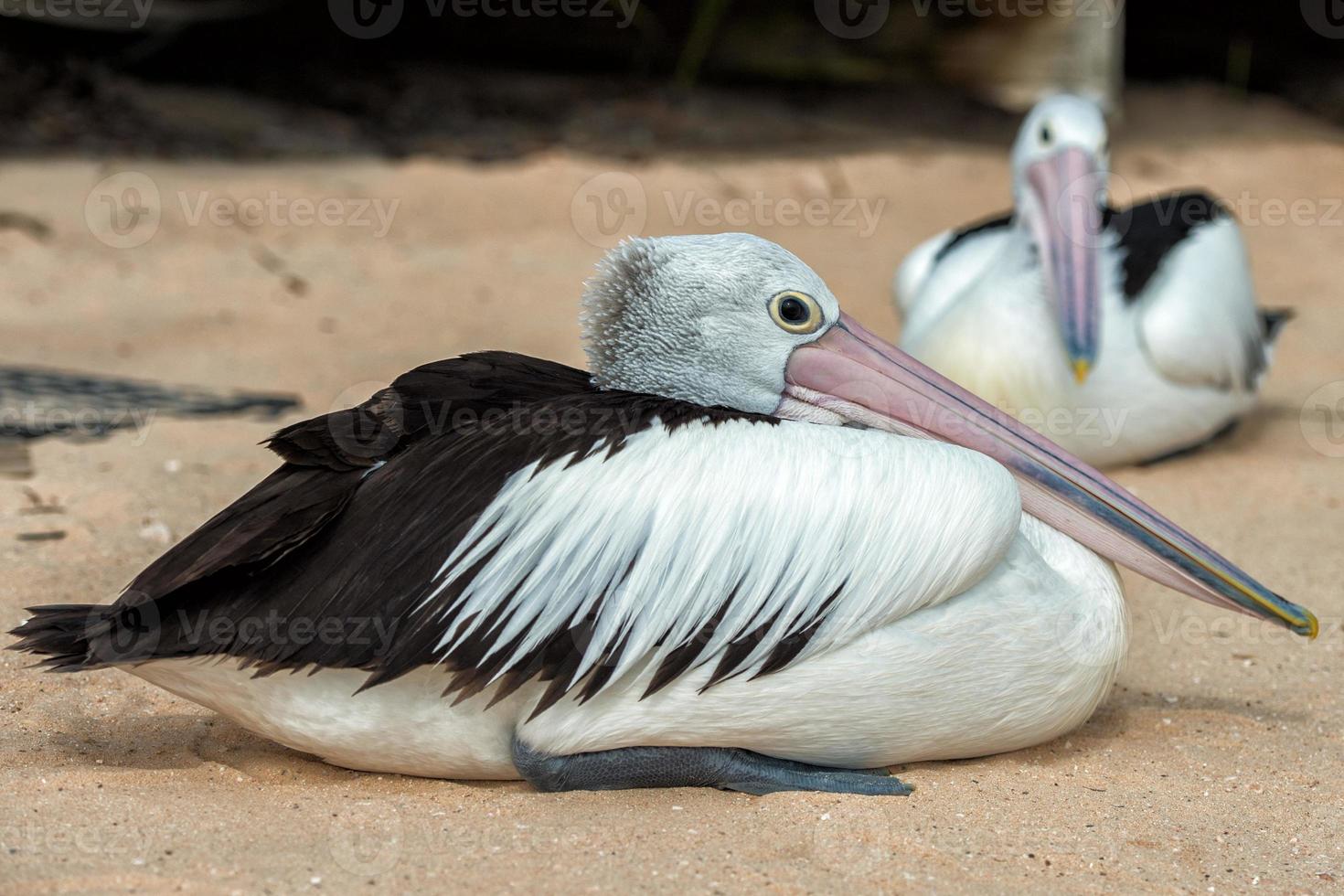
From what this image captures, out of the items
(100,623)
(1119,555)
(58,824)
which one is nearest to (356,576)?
(100,623)

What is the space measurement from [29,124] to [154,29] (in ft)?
2.89

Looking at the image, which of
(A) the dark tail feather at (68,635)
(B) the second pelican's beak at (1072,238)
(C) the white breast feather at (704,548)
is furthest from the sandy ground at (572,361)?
(B) the second pelican's beak at (1072,238)

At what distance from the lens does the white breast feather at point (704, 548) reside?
8.86ft

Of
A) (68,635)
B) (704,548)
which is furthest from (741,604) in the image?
(68,635)

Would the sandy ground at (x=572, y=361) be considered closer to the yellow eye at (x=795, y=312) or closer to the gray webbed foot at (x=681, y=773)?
the gray webbed foot at (x=681, y=773)

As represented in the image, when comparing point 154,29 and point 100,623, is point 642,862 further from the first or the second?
point 154,29

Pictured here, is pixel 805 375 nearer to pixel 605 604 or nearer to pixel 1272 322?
pixel 605 604

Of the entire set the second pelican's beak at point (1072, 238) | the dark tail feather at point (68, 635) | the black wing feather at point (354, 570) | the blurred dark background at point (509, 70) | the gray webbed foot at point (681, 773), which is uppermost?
the blurred dark background at point (509, 70)

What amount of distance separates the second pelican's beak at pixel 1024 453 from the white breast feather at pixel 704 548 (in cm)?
38

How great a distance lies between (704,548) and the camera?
8.93ft

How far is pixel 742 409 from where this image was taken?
10.4 ft

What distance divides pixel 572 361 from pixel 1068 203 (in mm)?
2227

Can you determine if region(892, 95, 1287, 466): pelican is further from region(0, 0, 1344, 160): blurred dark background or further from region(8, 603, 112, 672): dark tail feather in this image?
region(0, 0, 1344, 160): blurred dark background

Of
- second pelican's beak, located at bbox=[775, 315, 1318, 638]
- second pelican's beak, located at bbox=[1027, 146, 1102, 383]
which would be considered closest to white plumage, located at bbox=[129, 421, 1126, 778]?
second pelican's beak, located at bbox=[775, 315, 1318, 638]
